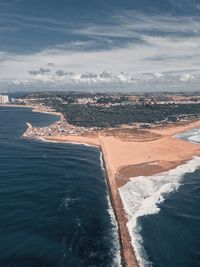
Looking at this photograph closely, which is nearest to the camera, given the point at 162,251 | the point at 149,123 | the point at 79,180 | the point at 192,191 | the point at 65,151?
the point at 162,251

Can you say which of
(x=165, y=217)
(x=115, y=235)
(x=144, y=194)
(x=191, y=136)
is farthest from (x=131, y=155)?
(x=115, y=235)

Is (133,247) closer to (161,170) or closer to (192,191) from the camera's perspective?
(192,191)

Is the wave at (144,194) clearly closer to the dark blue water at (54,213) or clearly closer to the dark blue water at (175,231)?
the dark blue water at (175,231)

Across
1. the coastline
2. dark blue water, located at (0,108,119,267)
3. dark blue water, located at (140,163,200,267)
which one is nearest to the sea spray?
dark blue water, located at (0,108,119,267)

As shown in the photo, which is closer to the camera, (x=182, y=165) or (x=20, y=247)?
(x=20, y=247)

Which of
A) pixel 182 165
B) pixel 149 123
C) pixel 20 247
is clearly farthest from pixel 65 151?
pixel 149 123

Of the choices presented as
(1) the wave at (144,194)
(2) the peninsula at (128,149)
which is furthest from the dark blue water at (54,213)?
(1) the wave at (144,194)

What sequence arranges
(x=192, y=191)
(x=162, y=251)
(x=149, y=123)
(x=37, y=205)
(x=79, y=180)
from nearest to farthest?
(x=162, y=251), (x=37, y=205), (x=192, y=191), (x=79, y=180), (x=149, y=123)
